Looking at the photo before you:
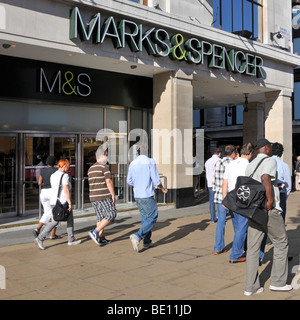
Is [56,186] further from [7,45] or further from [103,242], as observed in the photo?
[7,45]

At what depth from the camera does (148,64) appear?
12.3 m

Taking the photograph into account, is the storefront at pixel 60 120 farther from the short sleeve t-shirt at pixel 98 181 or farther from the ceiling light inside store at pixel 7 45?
the short sleeve t-shirt at pixel 98 181

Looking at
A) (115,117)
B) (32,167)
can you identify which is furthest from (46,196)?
(115,117)

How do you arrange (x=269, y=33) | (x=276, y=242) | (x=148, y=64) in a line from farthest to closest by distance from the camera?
1. (x=269, y=33)
2. (x=148, y=64)
3. (x=276, y=242)

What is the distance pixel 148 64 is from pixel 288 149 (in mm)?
9261

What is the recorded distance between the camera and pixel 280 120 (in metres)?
18.6

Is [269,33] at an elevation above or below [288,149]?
above

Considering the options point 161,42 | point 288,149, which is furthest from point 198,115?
point 161,42

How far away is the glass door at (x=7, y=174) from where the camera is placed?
36.0 feet

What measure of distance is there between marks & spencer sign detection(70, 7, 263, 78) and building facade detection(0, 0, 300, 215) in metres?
0.03

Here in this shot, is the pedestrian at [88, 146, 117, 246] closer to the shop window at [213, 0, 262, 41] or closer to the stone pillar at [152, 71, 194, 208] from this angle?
the stone pillar at [152, 71, 194, 208]

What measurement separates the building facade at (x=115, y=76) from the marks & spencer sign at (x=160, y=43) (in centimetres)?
3

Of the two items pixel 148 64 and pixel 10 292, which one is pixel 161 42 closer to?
pixel 148 64
